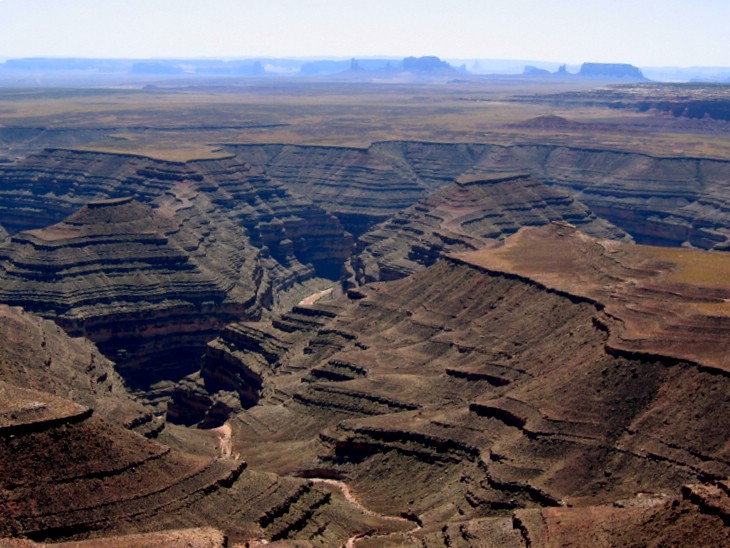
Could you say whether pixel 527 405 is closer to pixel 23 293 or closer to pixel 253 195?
pixel 23 293

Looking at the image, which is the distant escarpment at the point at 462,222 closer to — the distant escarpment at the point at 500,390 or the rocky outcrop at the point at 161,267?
the rocky outcrop at the point at 161,267

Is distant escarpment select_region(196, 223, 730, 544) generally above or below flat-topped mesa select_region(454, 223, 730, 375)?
below

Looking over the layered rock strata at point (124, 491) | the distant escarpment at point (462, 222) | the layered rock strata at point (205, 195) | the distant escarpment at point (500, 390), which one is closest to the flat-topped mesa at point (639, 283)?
the distant escarpment at point (500, 390)

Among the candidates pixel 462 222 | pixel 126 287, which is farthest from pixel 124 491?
pixel 462 222

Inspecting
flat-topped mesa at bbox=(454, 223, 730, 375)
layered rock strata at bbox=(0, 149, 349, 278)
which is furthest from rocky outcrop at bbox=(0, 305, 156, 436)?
layered rock strata at bbox=(0, 149, 349, 278)

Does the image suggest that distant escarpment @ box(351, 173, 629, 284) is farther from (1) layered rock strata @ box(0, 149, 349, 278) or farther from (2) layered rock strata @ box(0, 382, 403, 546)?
(2) layered rock strata @ box(0, 382, 403, 546)

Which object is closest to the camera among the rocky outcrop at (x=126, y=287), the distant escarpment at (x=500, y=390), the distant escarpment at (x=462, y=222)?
the distant escarpment at (x=500, y=390)

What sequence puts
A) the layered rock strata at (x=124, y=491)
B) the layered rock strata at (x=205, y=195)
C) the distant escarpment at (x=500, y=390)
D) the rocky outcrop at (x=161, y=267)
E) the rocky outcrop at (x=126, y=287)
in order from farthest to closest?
the layered rock strata at (x=205, y=195)
the rocky outcrop at (x=161, y=267)
the rocky outcrop at (x=126, y=287)
the distant escarpment at (x=500, y=390)
the layered rock strata at (x=124, y=491)
